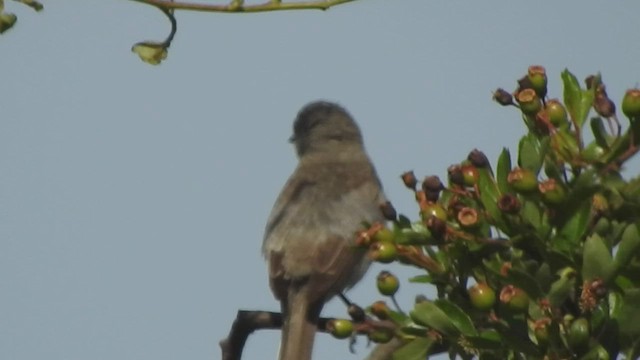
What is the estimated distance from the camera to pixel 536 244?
4113mm

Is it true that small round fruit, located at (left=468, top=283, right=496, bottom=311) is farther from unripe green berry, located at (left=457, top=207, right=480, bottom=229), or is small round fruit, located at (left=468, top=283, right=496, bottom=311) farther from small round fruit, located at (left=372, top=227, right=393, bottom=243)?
small round fruit, located at (left=372, top=227, right=393, bottom=243)

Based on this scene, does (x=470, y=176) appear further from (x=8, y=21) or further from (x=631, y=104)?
(x=8, y=21)

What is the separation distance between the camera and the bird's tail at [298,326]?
25.2 ft

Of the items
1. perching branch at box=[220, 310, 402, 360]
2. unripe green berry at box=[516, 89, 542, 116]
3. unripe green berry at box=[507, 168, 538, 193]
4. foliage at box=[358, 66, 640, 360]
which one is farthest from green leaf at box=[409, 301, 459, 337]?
unripe green berry at box=[516, 89, 542, 116]

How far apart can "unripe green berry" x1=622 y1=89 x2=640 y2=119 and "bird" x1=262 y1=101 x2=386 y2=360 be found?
3.27 m

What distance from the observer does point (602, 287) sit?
12.7 feet

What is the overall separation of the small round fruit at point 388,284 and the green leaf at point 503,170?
596 mm

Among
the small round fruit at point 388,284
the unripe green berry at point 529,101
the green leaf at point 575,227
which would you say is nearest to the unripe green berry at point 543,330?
the green leaf at point 575,227

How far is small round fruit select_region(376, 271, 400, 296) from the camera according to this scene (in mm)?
4680

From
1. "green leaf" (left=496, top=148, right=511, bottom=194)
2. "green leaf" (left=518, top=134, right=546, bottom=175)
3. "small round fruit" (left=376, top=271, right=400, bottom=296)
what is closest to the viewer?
"green leaf" (left=518, top=134, right=546, bottom=175)

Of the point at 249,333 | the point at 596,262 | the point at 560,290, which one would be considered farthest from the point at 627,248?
the point at 249,333

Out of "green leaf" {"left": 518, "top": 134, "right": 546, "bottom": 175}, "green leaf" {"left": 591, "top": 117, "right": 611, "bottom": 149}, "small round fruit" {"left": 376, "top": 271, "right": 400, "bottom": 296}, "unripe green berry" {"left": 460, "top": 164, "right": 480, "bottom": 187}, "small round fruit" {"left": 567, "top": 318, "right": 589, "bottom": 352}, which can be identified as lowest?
"small round fruit" {"left": 567, "top": 318, "right": 589, "bottom": 352}

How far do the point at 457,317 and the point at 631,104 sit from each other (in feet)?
2.68

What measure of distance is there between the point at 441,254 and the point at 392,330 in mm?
305
